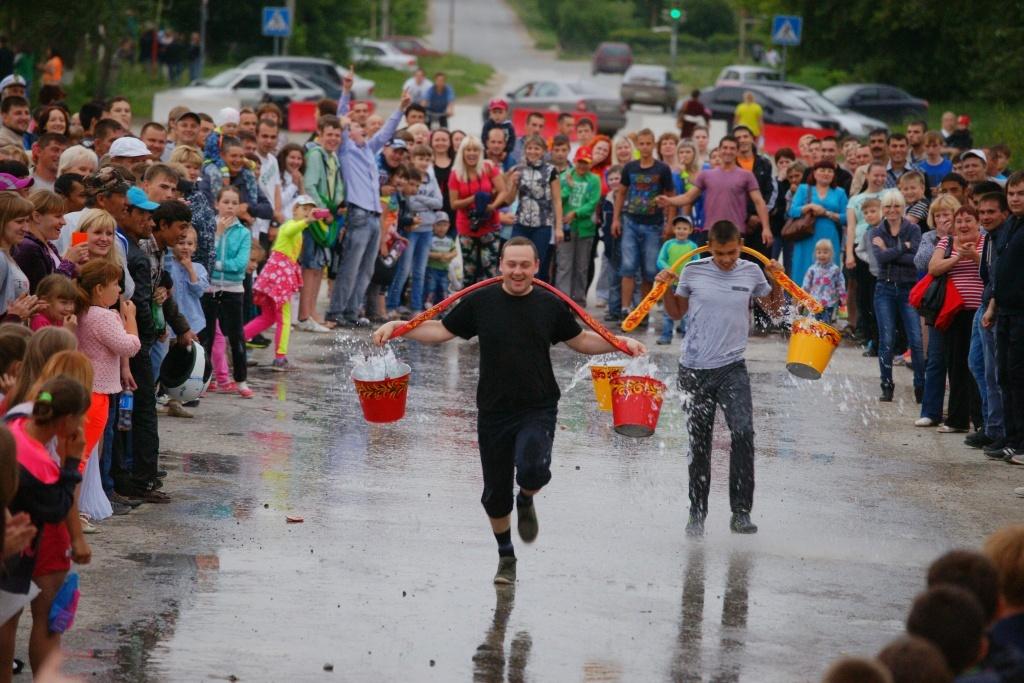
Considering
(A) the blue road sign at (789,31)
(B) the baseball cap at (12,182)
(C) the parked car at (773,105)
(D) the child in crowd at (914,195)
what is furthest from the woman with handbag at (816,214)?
(A) the blue road sign at (789,31)

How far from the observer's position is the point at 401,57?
70750 millimetres

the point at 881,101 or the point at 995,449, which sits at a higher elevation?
the point at 995,449

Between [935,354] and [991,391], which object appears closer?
[991,391]

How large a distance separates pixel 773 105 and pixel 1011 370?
3377cm

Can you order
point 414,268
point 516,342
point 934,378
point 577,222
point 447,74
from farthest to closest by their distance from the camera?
point 447,74
point 577,222
point 414,268
point 934,378
point 516,342

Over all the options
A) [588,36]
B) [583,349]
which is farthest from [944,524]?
[588,36]

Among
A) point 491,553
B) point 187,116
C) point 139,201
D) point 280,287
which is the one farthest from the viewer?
point 187,116

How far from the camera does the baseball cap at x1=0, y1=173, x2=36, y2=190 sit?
35.3 ft

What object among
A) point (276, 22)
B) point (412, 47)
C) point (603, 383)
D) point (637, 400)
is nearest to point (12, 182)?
point (603, 383)

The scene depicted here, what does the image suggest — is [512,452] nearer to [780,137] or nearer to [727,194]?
[727,194]

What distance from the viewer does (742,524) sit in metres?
9.76

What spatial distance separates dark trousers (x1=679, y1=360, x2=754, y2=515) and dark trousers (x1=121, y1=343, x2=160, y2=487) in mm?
3223

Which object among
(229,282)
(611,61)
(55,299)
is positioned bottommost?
(611,61)

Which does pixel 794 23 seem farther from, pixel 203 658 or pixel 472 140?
pixel 203 658
